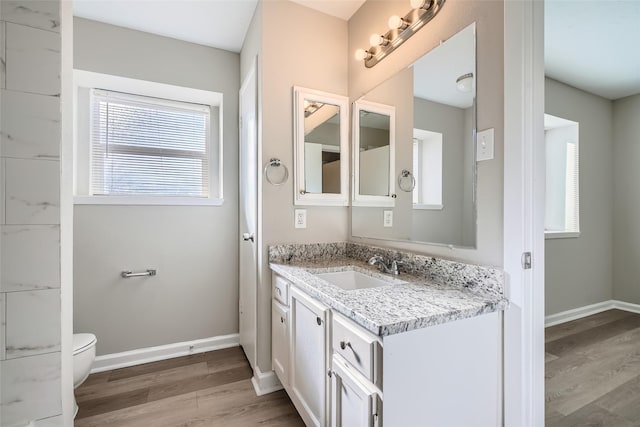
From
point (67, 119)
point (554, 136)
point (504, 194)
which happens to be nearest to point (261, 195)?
point (67, 119)

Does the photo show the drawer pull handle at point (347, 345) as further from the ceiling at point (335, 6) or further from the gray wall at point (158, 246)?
the ceiling at point (335, 6)

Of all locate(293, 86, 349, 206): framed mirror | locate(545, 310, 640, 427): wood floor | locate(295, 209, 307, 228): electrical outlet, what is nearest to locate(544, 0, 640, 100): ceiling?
Answer: locate(293, 86, 349, 206): framed mirror

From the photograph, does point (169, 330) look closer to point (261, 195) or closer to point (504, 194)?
point (261, 195)

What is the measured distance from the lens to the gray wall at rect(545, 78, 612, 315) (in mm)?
2852

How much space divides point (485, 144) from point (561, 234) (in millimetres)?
2574

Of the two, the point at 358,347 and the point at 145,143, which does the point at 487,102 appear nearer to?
the point at 358,347

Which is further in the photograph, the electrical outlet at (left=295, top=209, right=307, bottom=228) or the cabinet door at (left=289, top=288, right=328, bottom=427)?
the electrical outlet at (left=295, top=209, right=307, bottom=228)

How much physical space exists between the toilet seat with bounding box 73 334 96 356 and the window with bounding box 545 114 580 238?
4.12 metres

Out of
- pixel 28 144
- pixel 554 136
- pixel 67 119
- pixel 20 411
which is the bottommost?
pixel 20 411

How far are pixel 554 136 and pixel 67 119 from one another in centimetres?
415

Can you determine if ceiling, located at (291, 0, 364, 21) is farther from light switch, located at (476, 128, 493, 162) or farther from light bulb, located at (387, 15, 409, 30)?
light switch, located at (476, 128, 493, 162)

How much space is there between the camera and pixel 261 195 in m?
1.78

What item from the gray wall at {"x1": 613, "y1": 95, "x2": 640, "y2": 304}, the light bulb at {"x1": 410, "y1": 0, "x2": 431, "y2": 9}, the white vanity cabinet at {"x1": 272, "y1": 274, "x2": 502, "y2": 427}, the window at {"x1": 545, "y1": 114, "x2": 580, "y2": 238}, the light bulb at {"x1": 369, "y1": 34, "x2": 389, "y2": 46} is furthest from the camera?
the gray wall at {"x1": 613, "y1": 95, "x2": 640, "y2": 304}

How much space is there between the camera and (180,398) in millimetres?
1741
